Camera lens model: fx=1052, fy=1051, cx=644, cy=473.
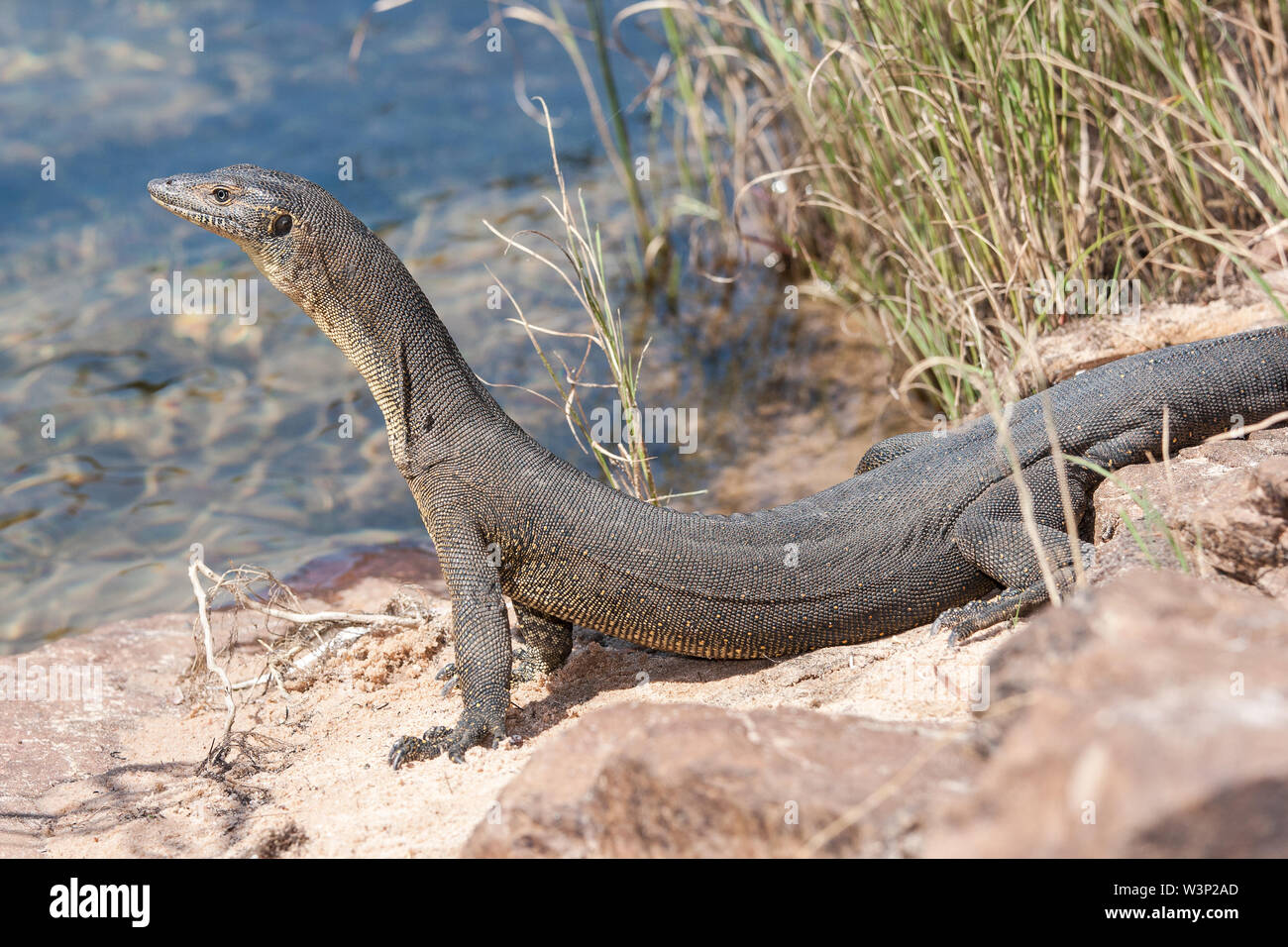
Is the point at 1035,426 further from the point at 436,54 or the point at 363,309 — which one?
the point at 436,54

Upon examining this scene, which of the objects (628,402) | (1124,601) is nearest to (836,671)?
(628,402)

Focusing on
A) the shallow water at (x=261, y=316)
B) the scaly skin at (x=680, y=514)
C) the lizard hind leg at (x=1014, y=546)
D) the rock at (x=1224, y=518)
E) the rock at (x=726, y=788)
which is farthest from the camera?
the shallow water at (x=261, y=316)

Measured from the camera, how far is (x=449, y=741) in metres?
4.16

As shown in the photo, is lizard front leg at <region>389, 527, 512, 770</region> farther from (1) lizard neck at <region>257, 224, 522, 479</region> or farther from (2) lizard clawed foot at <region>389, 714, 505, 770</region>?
(1) lizard neck at <region>257, 224, 522, 479</region>

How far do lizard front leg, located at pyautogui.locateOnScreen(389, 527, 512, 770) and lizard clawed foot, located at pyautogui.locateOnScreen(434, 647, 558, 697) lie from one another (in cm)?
55

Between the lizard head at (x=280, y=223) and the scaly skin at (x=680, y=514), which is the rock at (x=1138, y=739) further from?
the lizard head at (x=280, y=223)

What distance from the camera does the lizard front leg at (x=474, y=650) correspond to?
416 cm

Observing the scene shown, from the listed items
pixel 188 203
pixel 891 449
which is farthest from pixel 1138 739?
pixel 188 203

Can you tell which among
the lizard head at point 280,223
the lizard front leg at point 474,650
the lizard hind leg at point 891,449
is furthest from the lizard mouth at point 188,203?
the lizard hind leg at point 891,449

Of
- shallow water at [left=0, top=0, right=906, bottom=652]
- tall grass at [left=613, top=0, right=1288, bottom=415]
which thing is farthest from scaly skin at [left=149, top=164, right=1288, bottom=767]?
shallow water at [left=0, top=0, right=906, bottom=652]

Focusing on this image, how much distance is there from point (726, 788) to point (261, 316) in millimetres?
8632

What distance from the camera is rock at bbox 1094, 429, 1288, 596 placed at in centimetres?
333

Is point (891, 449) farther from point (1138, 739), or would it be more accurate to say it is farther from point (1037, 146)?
point (1138, 739)

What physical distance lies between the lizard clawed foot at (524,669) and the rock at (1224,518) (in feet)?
8.41
